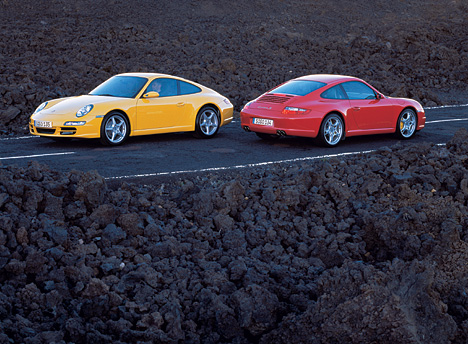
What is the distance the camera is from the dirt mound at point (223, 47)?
70.2 feet

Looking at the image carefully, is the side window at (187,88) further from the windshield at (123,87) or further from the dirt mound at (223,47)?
the dirt mound at (223,47)

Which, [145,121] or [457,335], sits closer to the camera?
[457,335]

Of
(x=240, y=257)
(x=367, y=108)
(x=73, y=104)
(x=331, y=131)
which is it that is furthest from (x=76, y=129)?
(x=240, y=257)

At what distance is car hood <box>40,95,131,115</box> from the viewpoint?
12.6 meters

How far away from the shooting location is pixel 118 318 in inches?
223

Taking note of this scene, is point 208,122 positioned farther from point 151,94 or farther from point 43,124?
point 43,124

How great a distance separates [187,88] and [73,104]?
270 centimetres

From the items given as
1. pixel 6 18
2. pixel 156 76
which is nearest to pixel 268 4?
pixel 6 18

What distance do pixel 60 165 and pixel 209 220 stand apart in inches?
163

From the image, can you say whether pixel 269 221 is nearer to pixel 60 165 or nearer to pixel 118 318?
pixel 118 318

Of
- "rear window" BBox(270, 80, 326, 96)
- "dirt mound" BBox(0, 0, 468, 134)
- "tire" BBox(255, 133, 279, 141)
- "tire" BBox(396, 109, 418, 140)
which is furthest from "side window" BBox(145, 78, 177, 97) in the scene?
"tire" BBox(396, 109, 418, 140)

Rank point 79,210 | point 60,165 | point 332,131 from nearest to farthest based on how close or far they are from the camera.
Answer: point 79,210
point 60,165
point 332,131

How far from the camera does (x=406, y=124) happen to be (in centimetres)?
1474

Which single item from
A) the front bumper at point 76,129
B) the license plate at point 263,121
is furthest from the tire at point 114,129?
the license plate at point 263,121
